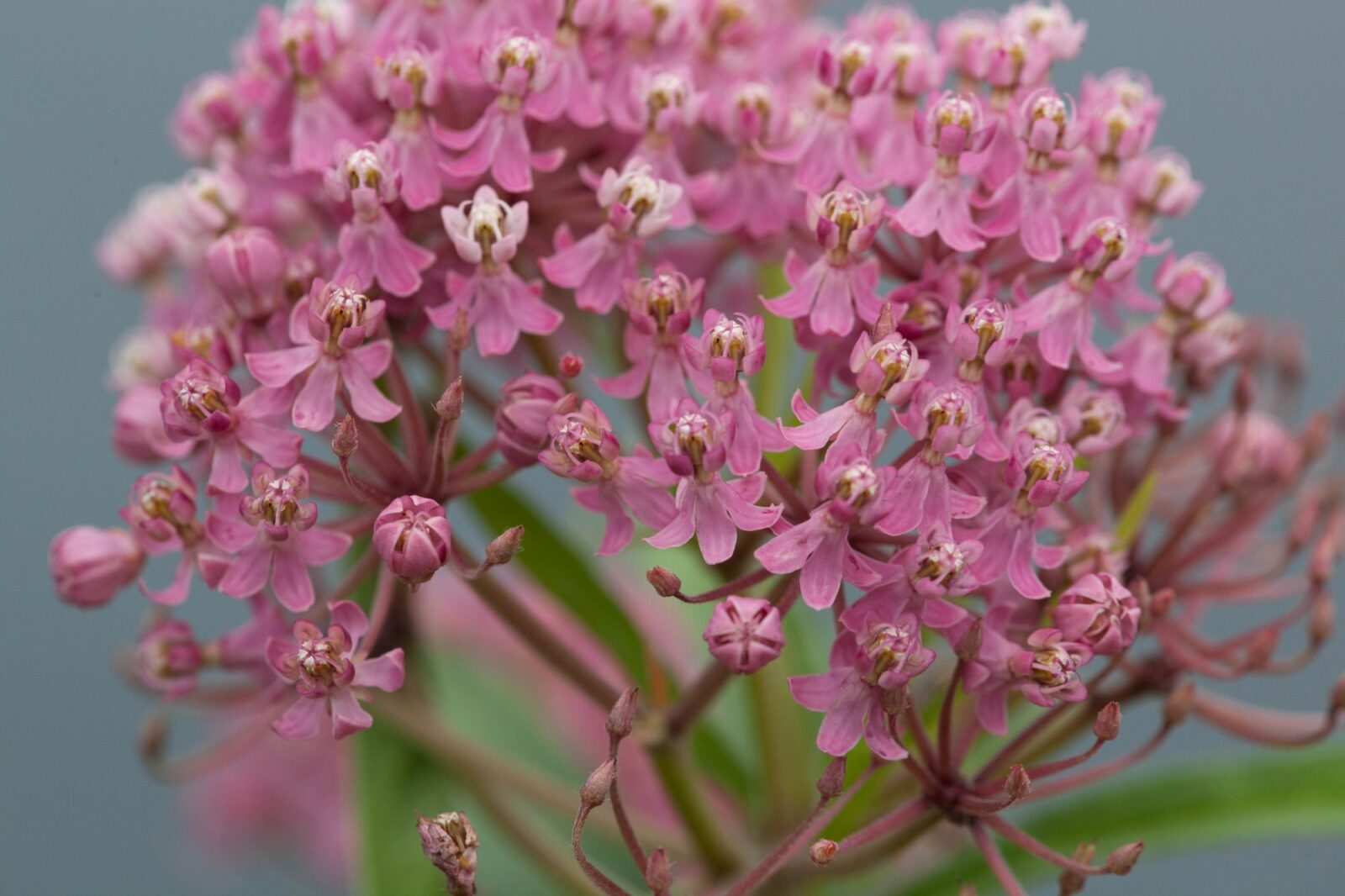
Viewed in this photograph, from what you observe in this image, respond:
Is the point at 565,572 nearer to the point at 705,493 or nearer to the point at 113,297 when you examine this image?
the point at 705,493

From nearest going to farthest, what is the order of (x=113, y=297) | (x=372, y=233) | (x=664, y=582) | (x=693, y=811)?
(x=664, y=582), (x=372, y=233), (x=693, y=811), (x=113, y=297)

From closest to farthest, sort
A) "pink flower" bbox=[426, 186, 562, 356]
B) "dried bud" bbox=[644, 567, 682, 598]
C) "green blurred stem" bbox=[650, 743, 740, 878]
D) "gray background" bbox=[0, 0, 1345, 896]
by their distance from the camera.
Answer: "dried bud" bbox=[644, 567, 682, 598] → "pink flower" bbox=[426, 186, 562, 356] → "green blurred stem" bbox=[650, 743, 740, 878] → "gray background" bbox=[0, 0, 1345, 896]

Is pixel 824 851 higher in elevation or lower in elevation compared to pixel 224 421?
lower

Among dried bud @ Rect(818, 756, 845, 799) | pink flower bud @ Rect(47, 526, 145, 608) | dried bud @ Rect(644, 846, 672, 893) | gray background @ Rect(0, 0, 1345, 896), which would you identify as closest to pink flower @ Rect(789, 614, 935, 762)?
dried bud @ Rect(818, 756, 845, 799)

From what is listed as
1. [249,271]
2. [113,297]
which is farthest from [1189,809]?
[113,297]

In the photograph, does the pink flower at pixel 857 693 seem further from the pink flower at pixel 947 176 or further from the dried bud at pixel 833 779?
the pink flower at pixel 947 176

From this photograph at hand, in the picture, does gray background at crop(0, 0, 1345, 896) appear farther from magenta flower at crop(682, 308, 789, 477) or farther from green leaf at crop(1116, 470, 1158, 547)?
magenta flower at crop(682, 308, 789, 477)

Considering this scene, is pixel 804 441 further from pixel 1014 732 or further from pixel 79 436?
pixel 79 436
